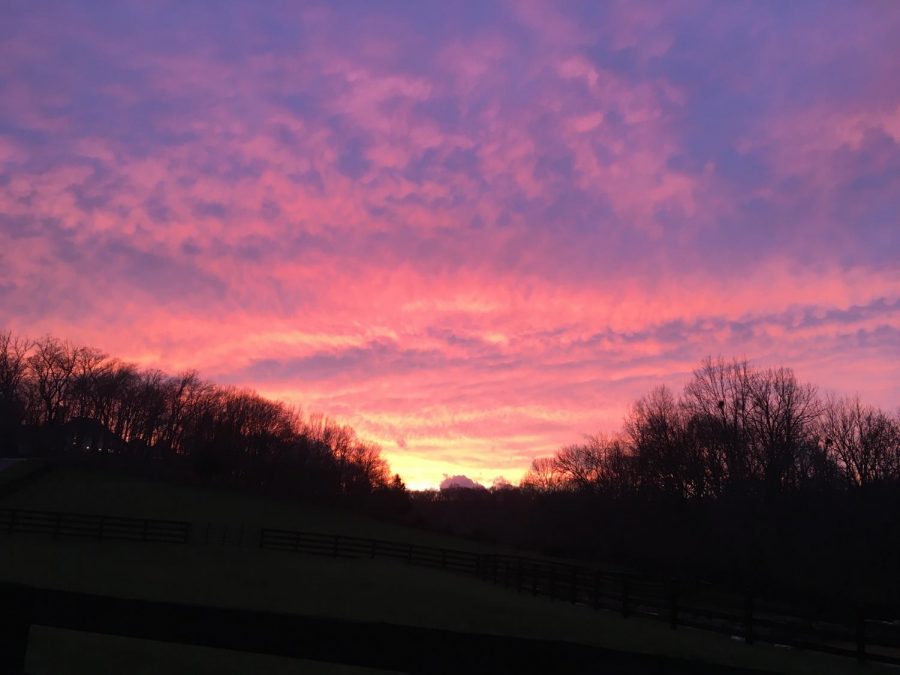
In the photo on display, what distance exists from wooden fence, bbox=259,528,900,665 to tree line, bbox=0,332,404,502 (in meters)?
50.1

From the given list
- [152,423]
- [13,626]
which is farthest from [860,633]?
[152,423]

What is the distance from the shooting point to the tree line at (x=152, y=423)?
8362 centimetres

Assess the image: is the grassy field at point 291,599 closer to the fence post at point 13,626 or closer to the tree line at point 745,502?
the fence post at point 13,626

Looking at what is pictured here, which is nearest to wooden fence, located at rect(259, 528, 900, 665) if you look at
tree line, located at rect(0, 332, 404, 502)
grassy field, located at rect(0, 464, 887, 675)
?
grassy field, located at rect(0, 464, 887, 675)

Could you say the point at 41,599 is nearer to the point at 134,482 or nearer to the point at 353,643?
the point at 353,643

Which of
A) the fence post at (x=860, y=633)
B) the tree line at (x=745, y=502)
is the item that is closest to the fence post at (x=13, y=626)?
the fence post at (x=860, y=633)

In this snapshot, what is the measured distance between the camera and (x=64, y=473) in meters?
57.5

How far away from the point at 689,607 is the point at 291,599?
9.54 m

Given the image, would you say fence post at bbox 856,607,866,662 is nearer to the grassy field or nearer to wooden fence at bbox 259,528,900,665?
wooden fence at bbox 259,528,900,665

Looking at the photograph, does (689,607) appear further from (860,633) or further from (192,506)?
(192,506)

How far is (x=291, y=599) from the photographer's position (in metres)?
15.9

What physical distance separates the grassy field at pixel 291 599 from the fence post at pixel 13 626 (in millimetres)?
2579

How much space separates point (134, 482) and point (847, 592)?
181 ft

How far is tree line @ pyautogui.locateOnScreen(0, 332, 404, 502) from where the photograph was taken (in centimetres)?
8362
